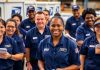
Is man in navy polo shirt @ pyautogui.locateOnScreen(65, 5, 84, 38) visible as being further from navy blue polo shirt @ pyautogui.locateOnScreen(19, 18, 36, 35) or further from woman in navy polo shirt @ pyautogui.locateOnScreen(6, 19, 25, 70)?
woman in navy polo shirt @ pyautogui.locateOnScreen(6, 19, 25, 70)

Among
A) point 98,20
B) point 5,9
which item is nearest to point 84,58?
point 98,20

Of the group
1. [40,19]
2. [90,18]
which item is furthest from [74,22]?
[40,19]

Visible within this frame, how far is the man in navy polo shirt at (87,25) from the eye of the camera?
260 inches

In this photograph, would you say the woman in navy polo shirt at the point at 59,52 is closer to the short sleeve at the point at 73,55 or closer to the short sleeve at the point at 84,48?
the short sleeve at the point at 73,55

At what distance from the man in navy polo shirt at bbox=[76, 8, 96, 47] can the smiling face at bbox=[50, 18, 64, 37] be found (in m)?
1.93

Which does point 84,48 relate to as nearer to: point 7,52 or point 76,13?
point 7,52

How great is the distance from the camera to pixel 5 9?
35.0 ft

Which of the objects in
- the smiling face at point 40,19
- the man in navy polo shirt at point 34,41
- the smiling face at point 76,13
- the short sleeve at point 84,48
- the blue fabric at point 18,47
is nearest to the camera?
the short sleeve at point 84,48

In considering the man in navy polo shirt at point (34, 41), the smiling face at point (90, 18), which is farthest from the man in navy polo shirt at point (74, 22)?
the man in navy polo shirt at point (34, 41)

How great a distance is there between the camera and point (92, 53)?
502 cm

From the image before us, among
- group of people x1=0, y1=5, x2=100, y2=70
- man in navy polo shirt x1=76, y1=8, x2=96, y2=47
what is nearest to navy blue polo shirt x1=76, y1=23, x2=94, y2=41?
man in navy polo shirt x1=76, y1=8, x2=96, y2=47

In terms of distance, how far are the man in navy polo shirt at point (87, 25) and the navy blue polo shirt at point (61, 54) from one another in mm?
1880

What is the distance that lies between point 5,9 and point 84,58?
590 cm

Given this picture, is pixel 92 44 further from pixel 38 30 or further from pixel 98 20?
pixel 38 30
